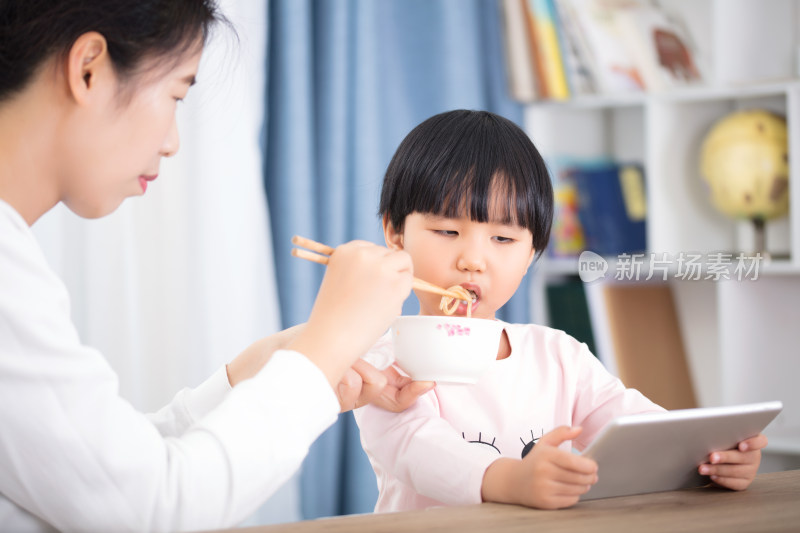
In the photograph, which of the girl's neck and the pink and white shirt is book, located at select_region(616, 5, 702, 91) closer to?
the pink and white shirt

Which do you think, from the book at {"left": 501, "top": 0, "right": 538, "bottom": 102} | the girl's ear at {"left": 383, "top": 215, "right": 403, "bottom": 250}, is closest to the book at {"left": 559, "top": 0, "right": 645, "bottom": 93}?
the book at {"left": 501, "top": 0, "right": 538, "bottom": 102}

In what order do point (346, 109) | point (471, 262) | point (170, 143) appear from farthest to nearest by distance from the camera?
point (346, 109) → point (471, 262) → point (170, 143)

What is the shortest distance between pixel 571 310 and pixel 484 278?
63.3 inches

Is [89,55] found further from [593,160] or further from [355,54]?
[593,160]

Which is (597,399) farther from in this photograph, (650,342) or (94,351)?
(650,342)

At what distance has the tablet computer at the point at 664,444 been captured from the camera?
780 millimetres

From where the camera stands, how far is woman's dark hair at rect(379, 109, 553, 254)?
4.02ft

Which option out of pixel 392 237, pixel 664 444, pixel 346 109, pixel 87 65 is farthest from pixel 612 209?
pixel 87 65

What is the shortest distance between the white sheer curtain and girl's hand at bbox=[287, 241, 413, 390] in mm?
1292

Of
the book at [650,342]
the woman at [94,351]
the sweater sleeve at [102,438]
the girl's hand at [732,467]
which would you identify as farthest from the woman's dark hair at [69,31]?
the book at [650,342]

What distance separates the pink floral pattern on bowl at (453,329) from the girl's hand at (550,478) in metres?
0.15

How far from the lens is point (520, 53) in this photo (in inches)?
108

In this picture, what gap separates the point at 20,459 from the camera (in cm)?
66

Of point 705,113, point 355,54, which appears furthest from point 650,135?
point 355,54
